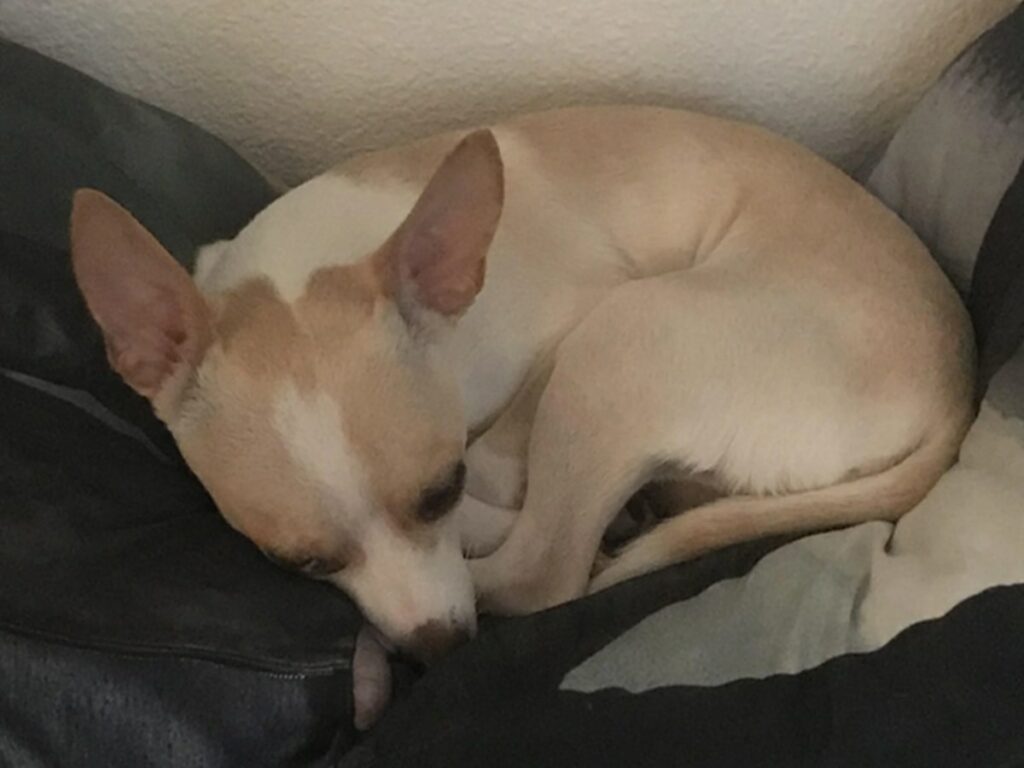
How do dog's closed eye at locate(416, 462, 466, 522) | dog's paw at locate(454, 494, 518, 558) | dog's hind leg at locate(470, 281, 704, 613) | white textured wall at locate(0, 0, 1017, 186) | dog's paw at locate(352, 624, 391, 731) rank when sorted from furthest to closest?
white textured wall at locate(0, 0, 1017, 186), dog's paw at locate(454, 494, 518, 558), dog's hind leg at locate(470, 281, 704, 613), dog's closed eye at locate(416, 462, 466, 522), dog's paw at locate(352, 624, 391, 731)

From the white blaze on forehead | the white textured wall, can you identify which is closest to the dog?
the white blaze on forehead

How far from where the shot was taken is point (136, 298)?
1354 mm

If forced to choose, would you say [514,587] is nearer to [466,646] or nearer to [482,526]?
[482,526]

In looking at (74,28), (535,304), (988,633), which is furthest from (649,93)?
(988,633)

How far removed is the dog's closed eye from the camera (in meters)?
1.44

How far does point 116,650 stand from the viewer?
1.21 m

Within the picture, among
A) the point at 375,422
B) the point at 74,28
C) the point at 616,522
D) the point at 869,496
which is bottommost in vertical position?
the point at 616,522

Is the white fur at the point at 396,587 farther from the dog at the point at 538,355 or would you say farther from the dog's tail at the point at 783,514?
the dog's tail at the point at 783,514

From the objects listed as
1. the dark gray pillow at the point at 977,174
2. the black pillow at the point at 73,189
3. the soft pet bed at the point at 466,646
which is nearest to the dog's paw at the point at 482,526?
the soft pet bed at the point at 466,646

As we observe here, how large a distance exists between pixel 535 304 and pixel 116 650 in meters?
0.76

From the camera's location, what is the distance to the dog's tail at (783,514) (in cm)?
147

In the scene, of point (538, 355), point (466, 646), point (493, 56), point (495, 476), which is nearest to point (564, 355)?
point (538, 355)

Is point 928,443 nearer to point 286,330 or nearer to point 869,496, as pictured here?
point 869,496

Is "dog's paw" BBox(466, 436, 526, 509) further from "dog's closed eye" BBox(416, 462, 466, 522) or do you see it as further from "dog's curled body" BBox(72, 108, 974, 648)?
"dog's closed eye" BBox(416, 462, 466, 522)
